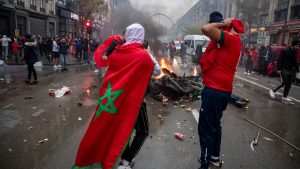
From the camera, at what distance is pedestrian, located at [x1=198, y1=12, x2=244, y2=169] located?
3312 millimetres

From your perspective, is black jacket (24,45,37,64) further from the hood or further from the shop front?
the shop front

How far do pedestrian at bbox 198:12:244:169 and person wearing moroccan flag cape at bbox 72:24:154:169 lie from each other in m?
0.81

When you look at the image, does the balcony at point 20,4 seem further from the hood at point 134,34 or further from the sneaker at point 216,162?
the sneaker at point 216,162

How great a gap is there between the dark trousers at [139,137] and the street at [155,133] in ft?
1.68

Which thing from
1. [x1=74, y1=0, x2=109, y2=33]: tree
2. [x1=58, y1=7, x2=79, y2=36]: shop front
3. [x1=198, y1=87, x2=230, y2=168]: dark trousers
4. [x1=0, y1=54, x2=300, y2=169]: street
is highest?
[x1=74, y1=0, x2=109, y2=33]: tree

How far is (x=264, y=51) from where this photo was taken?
1733 cm

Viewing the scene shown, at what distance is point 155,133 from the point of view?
5.24 meters

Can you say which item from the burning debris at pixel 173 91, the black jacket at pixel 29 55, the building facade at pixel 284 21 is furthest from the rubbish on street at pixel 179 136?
the building facade at pixel 284 21

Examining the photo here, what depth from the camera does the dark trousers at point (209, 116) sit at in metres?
3.45

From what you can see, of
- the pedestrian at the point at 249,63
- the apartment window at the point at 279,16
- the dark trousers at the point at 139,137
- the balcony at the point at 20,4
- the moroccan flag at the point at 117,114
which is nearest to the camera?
the moroccan flag at the point at 117,114

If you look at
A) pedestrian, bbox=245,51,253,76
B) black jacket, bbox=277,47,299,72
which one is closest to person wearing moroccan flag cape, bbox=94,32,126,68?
black jacket, bbox=277,47,299,72

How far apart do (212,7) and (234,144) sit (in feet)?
245

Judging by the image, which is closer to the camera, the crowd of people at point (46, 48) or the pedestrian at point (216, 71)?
the pedestrian at point (216, 71)

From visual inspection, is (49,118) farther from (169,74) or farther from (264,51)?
(264,51)
